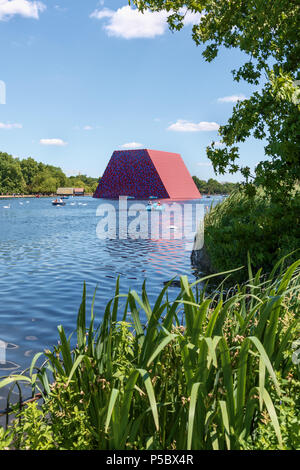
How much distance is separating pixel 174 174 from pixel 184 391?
11353 centimetres

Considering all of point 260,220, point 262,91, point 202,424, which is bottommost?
point 202,424

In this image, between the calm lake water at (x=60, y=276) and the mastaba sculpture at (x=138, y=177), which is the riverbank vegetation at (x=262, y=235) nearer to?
the calm lake water at (x=60, y=276)

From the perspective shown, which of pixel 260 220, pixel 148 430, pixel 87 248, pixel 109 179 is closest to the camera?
pixel 148 430

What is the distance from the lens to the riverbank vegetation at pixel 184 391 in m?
2.08

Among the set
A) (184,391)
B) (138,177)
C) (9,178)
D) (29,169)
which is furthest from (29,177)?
(184,391)

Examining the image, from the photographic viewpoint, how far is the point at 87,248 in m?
19.6

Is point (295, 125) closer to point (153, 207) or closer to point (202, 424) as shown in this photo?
point (202, 424)

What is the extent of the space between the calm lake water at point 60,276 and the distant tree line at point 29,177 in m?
120

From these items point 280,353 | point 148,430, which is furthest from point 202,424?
point 280,353

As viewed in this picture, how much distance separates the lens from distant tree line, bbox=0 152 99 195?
134 m

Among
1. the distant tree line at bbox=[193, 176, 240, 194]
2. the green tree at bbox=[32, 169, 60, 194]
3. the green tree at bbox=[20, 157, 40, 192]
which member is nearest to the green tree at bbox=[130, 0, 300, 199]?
the green tree at bbox=[32, 169, 60, 194]
